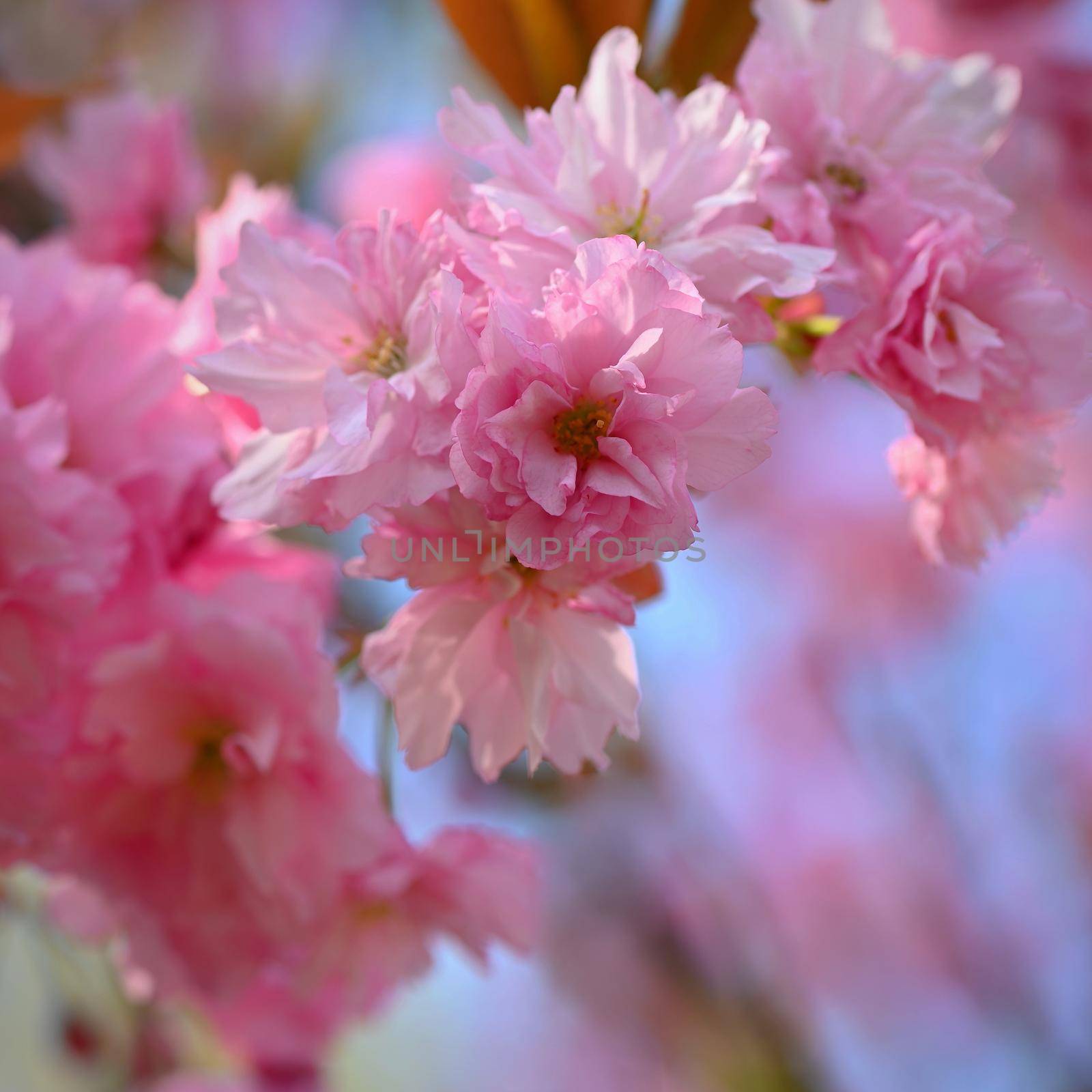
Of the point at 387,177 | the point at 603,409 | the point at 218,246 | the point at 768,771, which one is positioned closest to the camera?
the point at 603,409

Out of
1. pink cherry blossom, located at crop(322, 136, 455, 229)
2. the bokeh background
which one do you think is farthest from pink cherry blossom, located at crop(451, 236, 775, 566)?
pink cherry blossom, located at crop(322, 136, 455, 229)

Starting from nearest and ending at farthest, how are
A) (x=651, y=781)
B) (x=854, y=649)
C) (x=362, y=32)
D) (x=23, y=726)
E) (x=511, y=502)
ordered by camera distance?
(x=511, y=502)
(x=23, y=726)
(x=651, y=781)
(x=362, y=32)
(x=854, y=649)

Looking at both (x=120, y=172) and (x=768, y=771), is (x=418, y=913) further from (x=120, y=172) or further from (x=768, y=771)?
(x=768, y=771)

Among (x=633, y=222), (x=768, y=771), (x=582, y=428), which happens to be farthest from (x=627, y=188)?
(x=768, y=771)

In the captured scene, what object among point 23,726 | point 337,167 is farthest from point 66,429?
point 337,167

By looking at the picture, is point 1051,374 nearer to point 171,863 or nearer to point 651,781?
point 171,863

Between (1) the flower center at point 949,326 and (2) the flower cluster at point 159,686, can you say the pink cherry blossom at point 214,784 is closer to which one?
(2) the flower cluster at point 159,686

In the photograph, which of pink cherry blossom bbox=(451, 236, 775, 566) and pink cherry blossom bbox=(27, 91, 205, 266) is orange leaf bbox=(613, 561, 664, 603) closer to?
pink cherry blossom bbox=(451, 236, 775, 566)
